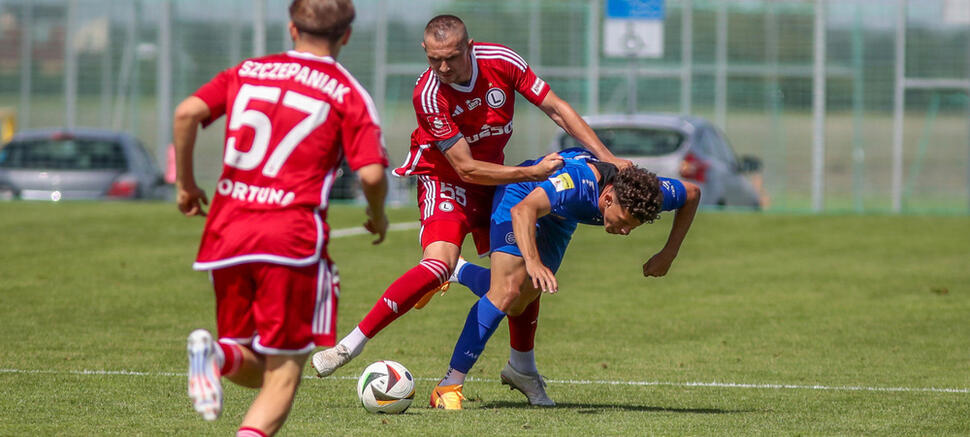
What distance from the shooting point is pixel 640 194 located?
21.9 feet

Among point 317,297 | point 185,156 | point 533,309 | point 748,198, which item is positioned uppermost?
point 185,156

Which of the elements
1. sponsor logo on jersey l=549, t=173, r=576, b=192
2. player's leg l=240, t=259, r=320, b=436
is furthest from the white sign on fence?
player's leg l=240, t=259, r=320, b=436

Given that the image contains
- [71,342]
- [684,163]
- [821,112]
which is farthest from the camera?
[821,112]

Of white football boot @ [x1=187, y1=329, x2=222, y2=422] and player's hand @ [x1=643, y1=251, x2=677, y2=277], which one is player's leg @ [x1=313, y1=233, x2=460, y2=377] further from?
white football boot @ [x1=187, y1=329, x2=222, y2=422]

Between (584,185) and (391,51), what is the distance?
1725cm

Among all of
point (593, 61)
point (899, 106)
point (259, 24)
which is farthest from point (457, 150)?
point (899, 106)

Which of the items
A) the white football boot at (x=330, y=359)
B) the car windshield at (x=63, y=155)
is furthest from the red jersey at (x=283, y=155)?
the car windshield at (x=63, y=155)

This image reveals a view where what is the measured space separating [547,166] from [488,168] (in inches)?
17.4

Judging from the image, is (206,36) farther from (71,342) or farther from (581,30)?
(71,342)

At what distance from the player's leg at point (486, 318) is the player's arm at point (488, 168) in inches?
17.3

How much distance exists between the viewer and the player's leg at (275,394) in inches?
193

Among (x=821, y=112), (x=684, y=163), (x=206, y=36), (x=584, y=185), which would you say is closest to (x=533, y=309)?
(x=584, y=185)

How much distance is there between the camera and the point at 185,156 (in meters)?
5.10

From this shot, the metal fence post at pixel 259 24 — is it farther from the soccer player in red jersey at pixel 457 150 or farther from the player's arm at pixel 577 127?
the player's arm at pixel 577 127
